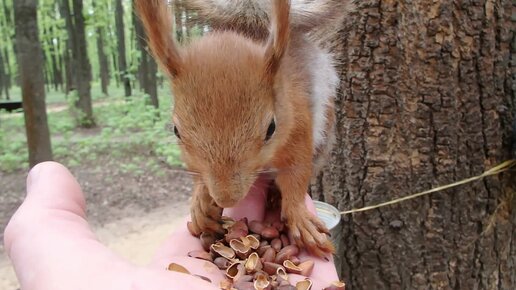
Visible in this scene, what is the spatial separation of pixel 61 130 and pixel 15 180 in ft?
7.47

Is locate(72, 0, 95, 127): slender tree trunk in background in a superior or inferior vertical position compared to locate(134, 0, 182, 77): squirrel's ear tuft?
inferior

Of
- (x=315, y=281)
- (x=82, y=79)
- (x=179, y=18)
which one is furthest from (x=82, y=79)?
(x=315, y=281)

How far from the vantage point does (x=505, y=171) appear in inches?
58.7

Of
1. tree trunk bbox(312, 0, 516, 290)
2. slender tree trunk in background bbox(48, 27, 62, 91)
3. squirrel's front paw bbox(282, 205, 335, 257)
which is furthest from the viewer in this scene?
slender tree trunk in background bbox(48, 27, 62, 91)

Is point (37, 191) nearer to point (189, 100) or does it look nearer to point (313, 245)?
point (189, 100)

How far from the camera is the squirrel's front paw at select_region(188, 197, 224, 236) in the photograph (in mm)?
1172

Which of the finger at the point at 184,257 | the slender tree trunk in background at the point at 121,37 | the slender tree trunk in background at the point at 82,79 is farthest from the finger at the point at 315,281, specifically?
the slender tree trunk in background at the point at 121,37

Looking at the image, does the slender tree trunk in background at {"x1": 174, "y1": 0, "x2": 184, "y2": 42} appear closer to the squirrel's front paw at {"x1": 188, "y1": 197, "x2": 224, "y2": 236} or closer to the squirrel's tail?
the squirrel's tail

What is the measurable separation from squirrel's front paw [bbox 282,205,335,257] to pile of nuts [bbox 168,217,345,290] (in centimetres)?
3

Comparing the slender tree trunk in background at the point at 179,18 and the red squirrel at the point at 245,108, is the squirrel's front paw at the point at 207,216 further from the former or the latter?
the slender tree trunk in background at the point at 179,18

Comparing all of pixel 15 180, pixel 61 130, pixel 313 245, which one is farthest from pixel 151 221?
pixel 61 130

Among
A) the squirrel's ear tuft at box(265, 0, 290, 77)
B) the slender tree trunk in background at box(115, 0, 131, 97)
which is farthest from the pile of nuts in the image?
the slender tree trunk in background at box(115, 0, 131, 97)

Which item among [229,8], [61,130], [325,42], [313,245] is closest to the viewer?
[313,245]

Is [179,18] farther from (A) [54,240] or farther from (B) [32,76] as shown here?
(B) [32,76]
